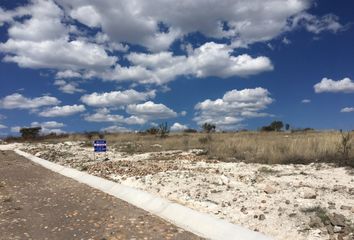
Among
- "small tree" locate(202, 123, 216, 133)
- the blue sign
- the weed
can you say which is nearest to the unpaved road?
the weed

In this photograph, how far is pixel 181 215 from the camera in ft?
39.4

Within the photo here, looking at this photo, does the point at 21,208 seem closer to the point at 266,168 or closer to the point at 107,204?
the point at 107,204

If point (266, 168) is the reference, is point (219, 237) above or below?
below

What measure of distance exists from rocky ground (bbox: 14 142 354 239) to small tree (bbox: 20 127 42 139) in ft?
174

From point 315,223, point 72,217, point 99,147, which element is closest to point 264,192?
point 315,223

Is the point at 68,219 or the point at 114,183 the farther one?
the point at 114,183

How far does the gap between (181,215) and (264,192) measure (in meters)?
2.63

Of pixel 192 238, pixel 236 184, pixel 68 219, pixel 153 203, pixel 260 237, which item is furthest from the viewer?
pixel 236 184

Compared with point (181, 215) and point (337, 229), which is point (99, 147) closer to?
point (181, 215)

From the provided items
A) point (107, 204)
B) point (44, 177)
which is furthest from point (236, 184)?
point (44, 177)

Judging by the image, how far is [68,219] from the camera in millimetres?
12086

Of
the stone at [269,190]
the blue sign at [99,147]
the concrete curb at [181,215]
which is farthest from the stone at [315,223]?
the blue sign at [99,147]

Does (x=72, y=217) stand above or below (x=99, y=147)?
below

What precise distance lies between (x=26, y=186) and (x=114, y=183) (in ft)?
12.3
